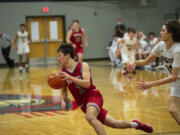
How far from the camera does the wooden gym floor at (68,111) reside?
5.67m

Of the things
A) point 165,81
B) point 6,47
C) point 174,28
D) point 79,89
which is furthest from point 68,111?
point 6,47

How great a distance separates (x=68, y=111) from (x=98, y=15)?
609 inches

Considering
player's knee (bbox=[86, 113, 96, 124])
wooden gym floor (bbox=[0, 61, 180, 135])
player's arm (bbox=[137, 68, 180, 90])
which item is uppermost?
player's arm (bbox=[137, 68, 180, 90])

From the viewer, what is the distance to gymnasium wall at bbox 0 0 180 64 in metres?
20.2

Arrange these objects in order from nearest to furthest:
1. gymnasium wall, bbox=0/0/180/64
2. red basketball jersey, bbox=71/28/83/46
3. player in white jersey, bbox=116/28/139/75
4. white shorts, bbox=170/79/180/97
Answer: white shorts, bbox=170/79/180/97 < red basketball jersey, bbox=71/28/83/46 < player in white jersey, bbox=116/28/139/75 < gymnasium wall, bbox=0/0/180/64

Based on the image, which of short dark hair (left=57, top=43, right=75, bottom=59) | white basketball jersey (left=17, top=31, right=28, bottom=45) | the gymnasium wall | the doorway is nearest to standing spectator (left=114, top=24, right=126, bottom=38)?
white basketball jersey (left=17, top=31, right=28, bottom=45)

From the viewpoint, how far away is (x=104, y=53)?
22.5m

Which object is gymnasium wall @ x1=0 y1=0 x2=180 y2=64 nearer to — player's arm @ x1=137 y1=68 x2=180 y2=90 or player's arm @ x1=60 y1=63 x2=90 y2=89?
player's arm @ x1=60 y1=63 x2=90 y2=89

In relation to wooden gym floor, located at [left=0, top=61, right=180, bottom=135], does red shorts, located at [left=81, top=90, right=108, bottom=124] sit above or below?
above

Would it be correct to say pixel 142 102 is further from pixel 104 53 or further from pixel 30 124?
pixel 104 53

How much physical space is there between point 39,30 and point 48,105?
13.7m

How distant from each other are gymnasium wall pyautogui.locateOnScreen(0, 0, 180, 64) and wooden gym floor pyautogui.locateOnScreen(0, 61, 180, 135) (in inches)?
394

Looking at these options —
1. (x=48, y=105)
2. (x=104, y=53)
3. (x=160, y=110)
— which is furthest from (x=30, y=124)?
(x=104, y=53)

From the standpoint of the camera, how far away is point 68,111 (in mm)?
7121
